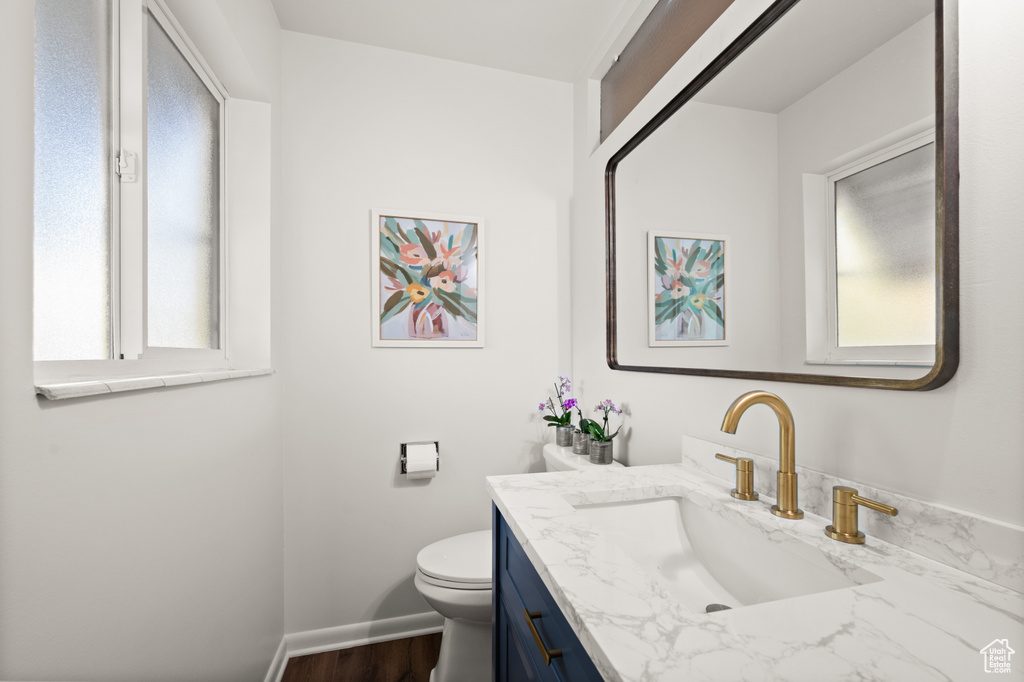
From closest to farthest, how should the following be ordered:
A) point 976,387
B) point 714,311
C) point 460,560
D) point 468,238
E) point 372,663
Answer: point 976,387
point 714,311
point 460,560
point 372,663
point 468,238

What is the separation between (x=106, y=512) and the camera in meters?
0.73

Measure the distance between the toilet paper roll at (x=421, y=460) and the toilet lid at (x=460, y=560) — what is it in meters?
0.29

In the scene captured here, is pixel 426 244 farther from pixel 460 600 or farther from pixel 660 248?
pixel 460 600

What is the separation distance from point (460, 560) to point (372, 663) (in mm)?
640

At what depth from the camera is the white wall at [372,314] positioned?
71.3 inches

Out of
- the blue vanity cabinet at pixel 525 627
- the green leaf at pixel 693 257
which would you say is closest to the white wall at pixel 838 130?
the green leaf at pixel 693 257

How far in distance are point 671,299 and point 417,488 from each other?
1260 millimetres

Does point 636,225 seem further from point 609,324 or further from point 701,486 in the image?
point 701,486

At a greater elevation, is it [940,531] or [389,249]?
[389,249]

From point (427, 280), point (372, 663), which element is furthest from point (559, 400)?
point (372, 663)

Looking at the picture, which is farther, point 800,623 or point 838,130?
point 838,130

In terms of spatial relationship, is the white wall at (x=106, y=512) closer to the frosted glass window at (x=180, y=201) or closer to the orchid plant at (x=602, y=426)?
the frosted glass window at (x=180, y=201)

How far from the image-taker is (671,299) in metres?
1.38

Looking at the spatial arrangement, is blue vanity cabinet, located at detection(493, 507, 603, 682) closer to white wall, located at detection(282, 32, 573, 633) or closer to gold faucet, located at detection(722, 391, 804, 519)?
gold faucet, located at detection(722, 391, 804, 519)
